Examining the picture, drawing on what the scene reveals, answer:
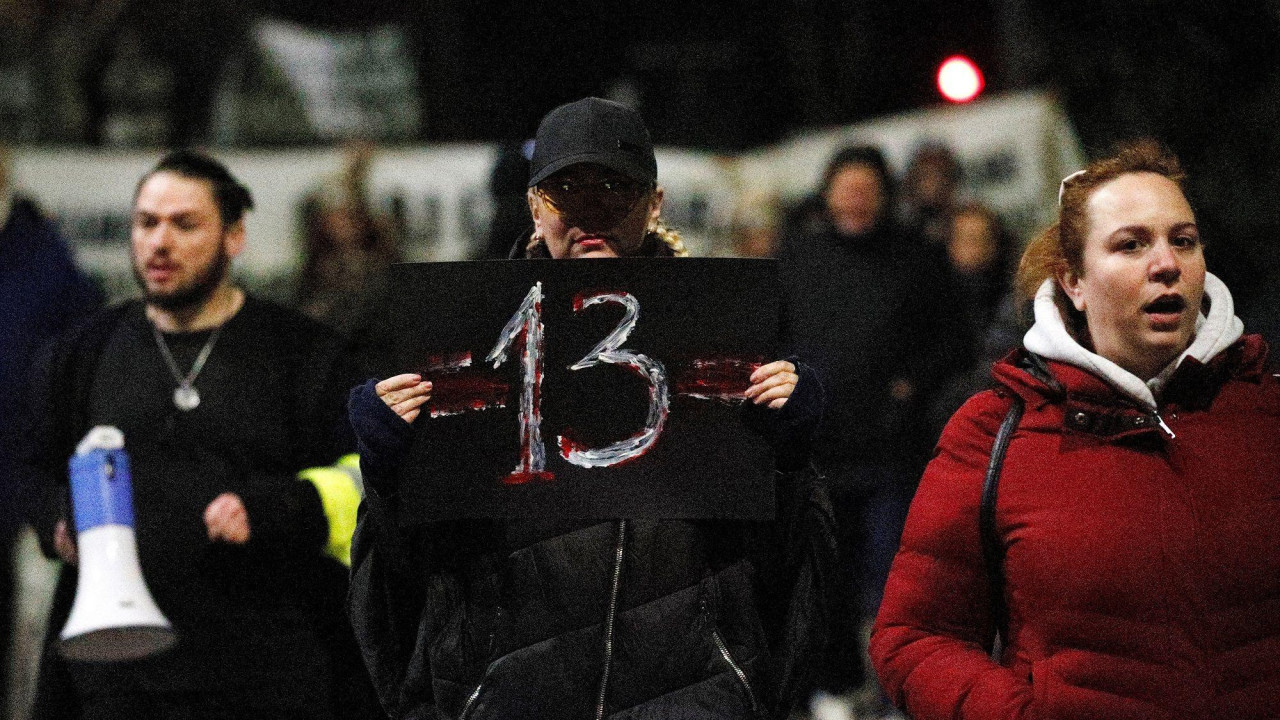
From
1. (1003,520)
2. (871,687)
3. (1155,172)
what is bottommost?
(871,687)

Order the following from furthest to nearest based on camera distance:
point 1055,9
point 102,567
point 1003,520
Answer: point 1055,9 → point 102,567 → point 1003,520

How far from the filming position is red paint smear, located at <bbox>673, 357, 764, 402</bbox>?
3.81 metres

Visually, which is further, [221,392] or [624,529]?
[221,392]

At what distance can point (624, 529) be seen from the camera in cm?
381

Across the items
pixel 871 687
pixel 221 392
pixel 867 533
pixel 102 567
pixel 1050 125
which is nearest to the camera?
pixel 102 567

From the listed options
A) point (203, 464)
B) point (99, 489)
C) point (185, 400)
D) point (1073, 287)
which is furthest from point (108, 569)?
point (1073, 287)

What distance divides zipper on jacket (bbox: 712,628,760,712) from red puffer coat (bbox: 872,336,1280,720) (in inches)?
10.1

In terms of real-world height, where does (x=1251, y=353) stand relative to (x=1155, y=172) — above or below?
below

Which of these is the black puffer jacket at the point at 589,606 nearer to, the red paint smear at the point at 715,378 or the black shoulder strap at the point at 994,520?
the red paint smear at the point at 715,378

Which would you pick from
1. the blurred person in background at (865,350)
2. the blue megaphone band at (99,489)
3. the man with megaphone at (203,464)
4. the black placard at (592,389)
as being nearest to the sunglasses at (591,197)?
the black placard at (592,389)

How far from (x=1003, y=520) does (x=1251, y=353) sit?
23.2 inches

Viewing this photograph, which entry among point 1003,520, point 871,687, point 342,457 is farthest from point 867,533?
point 1003,520

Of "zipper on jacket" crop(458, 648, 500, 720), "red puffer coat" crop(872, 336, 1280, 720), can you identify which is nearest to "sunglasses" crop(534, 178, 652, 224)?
"red puffer coat" crop(872, 336, 1280, 720)

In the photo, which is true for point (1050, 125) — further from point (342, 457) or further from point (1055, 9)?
point (342, 457)
